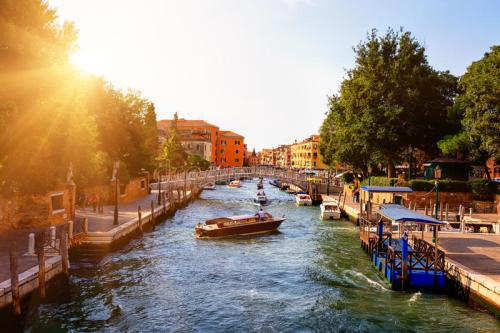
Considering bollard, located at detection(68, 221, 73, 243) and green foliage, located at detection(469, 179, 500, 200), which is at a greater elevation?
green foliage, located at detection(469, 179, 500, 200)

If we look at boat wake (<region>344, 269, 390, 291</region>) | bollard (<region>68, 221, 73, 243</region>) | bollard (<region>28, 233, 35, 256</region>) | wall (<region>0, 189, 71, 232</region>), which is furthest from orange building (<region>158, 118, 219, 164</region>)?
bollard (<region>28, 233, 35, 256</region>)

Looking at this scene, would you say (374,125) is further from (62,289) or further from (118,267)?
(62,289)

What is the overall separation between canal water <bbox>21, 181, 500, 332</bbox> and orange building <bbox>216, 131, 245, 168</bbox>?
90894 mm

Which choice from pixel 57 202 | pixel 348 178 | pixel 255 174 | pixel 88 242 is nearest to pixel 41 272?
pixel 88 242

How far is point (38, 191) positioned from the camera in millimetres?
20312

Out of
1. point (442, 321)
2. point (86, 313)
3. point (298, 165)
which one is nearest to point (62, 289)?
point (86, 313)

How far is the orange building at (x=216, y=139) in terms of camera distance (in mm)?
106500

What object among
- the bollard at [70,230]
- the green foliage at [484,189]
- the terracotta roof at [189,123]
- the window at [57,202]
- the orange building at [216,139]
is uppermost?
the terracotta roof at [189,123]

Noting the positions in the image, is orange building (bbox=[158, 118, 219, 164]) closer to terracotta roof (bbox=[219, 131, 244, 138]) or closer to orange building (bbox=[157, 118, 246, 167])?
orange building (bbox=[157, 118, 246, 167])

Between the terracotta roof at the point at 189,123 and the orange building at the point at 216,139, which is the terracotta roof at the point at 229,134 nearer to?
the orange building at the point at 216,139

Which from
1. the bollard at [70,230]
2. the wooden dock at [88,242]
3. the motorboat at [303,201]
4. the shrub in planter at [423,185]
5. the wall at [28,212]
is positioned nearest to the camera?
the wooden dock at [88,242]

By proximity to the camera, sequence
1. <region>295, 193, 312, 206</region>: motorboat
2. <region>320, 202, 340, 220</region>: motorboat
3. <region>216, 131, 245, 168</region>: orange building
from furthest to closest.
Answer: <region>216, 131, 245, 168</region>: orange building → <region>295, 193, 312, 206</region>: motorboat → <region>320, 202, 340, 220</region>: motorboat

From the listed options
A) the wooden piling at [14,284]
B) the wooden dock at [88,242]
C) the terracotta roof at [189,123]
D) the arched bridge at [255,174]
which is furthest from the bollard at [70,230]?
the terracotta roof at [189,123]

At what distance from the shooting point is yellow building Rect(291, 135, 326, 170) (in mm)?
→ 123656
